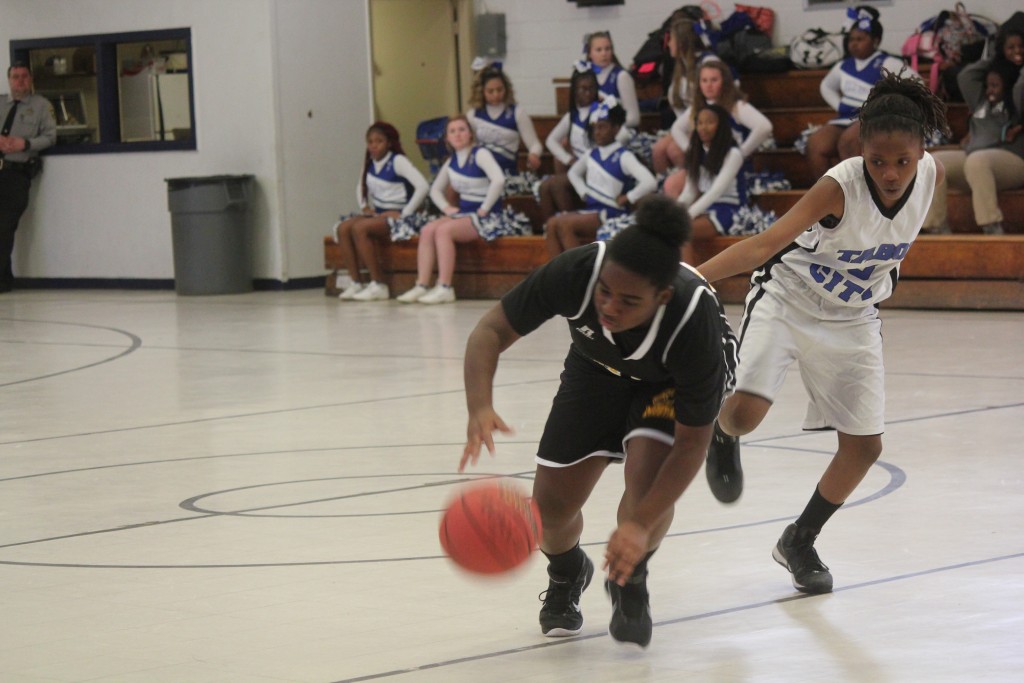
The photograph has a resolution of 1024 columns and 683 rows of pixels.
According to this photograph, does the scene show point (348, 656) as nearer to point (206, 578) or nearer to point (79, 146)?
point (206, 578)

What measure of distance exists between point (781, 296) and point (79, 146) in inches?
496

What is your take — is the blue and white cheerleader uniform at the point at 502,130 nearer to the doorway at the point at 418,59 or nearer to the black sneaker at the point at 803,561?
the doorway at the point at 418,59

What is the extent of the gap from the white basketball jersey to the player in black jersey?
0.57 metres

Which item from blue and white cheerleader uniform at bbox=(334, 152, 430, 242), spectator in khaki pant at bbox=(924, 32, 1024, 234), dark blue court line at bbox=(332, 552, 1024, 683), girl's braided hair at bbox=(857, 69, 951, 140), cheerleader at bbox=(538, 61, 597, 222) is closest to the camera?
dark blue court line at bbox=(332, 552, 1024, 683)

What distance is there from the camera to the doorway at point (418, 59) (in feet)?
52.2

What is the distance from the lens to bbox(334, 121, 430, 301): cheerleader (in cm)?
1316

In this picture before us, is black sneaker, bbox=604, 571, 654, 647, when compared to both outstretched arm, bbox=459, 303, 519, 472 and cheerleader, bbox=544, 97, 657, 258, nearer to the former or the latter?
outstretched arm, bbox=459, 303, 519, 472

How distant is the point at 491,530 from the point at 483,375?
1.10ft

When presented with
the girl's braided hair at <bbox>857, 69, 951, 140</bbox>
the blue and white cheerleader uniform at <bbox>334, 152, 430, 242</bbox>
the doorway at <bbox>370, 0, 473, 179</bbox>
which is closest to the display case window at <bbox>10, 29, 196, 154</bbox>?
the doorway at <bbox>370, 0, 473, 179</bbox>

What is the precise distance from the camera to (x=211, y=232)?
46.2ft

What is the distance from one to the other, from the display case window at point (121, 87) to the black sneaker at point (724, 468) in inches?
444

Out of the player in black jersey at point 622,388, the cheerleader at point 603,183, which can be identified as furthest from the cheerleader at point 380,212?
the player in black jersey at point 622,388

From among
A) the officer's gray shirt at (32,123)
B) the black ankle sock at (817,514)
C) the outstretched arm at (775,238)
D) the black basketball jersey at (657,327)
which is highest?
the officer's gray shirt at (32,123)

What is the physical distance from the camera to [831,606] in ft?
12.2
